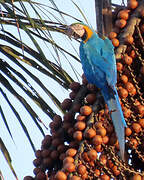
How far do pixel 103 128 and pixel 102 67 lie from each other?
2.34 ft

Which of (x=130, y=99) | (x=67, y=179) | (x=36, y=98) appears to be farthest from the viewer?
(x=36, y=98)

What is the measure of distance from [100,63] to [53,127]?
0.67 metres

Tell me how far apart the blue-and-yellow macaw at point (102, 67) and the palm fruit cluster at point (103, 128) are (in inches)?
1.3

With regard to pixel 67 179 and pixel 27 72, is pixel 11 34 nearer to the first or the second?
pixel 27 72

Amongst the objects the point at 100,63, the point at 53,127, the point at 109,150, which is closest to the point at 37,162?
the point at 53,127

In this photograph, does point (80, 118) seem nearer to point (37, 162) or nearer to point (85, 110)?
point (85, 110)

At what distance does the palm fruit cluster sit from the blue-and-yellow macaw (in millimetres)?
33

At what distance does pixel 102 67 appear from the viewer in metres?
2.30

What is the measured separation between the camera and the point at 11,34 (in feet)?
7.52

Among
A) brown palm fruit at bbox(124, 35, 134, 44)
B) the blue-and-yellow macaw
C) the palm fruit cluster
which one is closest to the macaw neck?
the blue-and-yellow macaw

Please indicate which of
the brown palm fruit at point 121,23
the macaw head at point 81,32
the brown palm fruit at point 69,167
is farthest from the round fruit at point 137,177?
the macaw head at point 81,32

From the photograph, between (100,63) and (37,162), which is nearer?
(37,162)

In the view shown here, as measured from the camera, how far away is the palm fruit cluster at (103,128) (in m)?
1.56

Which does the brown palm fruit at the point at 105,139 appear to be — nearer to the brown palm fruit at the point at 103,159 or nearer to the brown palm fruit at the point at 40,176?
the brown palm fruit at the point at 103,159
